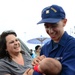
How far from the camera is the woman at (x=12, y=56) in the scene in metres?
3.34

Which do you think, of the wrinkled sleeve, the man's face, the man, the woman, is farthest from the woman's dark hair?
the man's face

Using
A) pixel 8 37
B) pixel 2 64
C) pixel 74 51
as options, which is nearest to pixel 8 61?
pixel 2 64

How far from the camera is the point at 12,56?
357cm

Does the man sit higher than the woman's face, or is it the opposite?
the man

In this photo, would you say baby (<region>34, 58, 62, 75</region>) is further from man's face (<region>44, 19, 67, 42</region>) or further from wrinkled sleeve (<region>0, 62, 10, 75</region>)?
wrinkled sleeve (<region>0, 62, 10, 75</region>)

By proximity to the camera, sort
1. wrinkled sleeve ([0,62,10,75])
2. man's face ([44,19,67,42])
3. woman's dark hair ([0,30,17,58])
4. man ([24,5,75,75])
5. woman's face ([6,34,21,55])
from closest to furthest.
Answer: man ([24,5,75,75]), man's face ([44,19,67,42]), wrinkled sleeve ([0,62,10,75]), woman's face ([6,34,21,55]), woman's dark hair ([0,30,17,58])

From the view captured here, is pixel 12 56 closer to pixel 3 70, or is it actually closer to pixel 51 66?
pixel 3 70

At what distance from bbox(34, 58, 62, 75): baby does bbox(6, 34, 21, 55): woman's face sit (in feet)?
4.91

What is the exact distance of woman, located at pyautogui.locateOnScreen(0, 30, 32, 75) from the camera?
11.0 ft

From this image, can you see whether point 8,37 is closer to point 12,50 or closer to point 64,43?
point 12,50

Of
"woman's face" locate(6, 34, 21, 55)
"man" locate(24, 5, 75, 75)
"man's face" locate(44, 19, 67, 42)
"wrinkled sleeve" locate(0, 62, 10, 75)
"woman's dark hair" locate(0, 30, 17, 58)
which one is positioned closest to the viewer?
"man" locate(24, 5, 75, 75)

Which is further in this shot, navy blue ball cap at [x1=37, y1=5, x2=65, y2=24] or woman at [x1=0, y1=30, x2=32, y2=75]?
woman at [x1=0, y1=30, x2=32, y2=75]

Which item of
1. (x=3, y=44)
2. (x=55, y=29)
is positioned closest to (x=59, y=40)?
(x=55, y=29)

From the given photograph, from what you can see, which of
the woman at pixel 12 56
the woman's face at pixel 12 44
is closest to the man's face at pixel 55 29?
the woman at pixel 12 56
